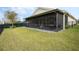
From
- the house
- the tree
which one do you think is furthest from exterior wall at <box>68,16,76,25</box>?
the tree

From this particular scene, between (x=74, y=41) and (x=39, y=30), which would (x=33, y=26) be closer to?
(x=39, y=30)

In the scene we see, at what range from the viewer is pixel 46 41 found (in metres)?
2.32

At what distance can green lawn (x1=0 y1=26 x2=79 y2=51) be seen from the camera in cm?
231

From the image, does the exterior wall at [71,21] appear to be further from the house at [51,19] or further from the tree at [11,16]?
the tree at [11,16]

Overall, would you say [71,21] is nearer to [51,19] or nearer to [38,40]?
[51,19]

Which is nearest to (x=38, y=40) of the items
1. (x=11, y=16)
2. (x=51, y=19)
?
(x=51, y=19)

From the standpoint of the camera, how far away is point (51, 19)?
2.34 meters

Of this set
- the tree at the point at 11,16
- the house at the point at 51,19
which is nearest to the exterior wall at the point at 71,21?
the house at the point at 51,19

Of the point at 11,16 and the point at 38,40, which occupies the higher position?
the point at 11,16

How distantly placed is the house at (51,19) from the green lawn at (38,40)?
0.09 meters

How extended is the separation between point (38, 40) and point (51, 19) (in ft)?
1.08

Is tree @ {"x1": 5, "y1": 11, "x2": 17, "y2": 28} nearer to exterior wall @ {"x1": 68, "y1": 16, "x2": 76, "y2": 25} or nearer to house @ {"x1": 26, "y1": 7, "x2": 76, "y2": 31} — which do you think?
house @ {"x1": 26, "y1": 7, "x2": 76, "y2": 31}

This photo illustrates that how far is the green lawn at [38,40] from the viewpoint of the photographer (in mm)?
2307
